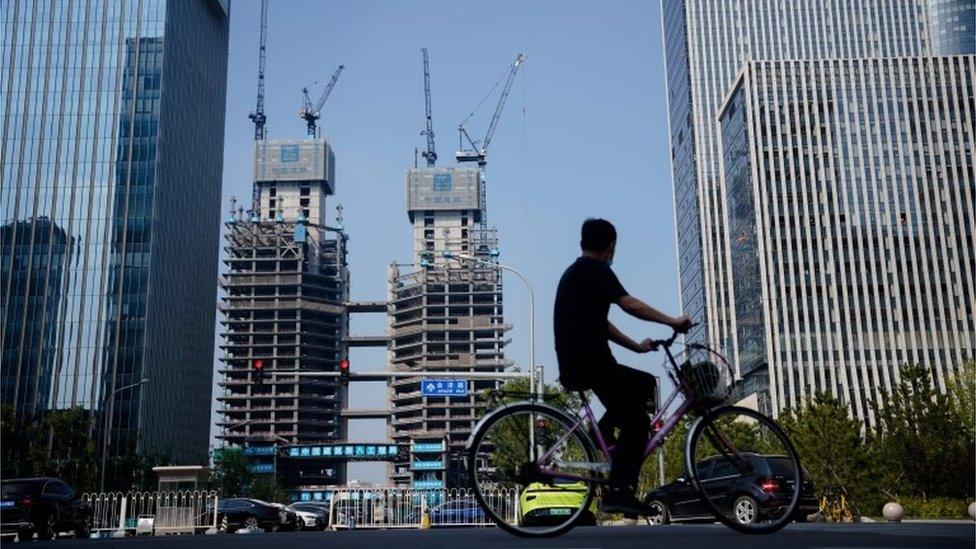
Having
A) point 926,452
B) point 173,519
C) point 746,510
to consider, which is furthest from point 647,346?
point 926,452

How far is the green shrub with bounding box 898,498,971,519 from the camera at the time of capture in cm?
2669

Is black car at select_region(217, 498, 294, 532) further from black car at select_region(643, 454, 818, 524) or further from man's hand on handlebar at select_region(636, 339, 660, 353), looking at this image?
man's hand on handlebar at select_region(636, 339, 660, 353)

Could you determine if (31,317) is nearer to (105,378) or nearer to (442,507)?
(105,378)

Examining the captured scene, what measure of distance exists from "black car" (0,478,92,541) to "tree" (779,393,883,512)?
72.6ft

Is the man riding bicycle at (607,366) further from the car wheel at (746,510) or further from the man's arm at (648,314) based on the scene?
the car wheel at (746,510)

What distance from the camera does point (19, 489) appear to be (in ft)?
67.5

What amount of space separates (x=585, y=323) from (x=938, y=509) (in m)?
24.5

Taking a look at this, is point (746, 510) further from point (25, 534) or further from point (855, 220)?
point (855, 220)

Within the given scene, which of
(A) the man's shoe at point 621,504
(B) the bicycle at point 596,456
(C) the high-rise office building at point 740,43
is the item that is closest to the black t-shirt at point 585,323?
(B) the bicycle at point 596,456

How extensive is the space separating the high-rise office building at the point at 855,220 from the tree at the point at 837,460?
75.2 metres

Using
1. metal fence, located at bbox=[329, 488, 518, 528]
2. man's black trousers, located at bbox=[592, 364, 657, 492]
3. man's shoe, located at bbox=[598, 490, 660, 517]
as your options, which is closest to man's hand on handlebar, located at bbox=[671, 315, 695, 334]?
man's black trousers, located at bbox=[592, 364, 657, 492]

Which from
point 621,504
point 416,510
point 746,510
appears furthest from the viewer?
point 416,510

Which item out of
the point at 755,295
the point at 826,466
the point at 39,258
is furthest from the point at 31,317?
the point at 826,466

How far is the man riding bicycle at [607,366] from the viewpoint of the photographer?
646cm
